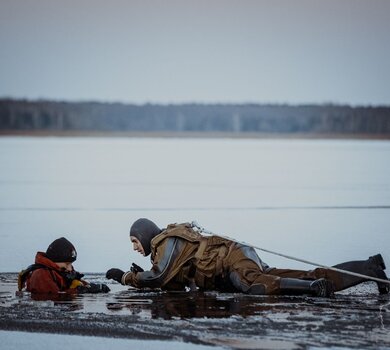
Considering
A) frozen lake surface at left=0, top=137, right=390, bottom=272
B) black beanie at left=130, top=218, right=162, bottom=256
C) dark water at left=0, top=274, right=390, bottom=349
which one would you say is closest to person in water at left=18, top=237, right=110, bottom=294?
dark water at left=0, top=274, right=390, bottom=349

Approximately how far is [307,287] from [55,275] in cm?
172

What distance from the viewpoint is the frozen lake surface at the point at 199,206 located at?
9.77m

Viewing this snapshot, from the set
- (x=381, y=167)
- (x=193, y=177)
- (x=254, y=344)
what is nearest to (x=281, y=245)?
(x=254, y=344)

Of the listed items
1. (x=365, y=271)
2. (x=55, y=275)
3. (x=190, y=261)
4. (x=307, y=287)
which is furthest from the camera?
(x=55, y=275)

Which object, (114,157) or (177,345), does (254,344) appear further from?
(114,157)

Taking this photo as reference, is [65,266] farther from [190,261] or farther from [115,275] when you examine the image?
[190,261]

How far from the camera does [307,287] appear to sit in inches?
276

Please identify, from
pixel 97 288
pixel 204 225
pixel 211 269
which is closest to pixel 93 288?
pixel 97 288

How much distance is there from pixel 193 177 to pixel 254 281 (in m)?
12.1

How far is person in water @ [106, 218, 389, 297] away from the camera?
715 centimetres

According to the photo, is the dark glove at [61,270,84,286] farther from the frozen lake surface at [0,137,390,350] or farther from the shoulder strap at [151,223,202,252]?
the shoulder strap at [151,223,202,252]

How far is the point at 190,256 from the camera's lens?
286 inches

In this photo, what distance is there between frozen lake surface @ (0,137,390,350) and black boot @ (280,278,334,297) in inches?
4.1

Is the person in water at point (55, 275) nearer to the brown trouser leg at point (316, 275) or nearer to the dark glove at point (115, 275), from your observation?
the dark glove at point (115, 275)
